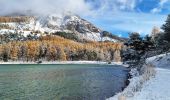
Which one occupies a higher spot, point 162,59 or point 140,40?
point 140,40

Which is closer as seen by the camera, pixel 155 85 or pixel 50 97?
pixel 155 85

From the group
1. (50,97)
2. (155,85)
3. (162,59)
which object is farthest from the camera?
(162,59)

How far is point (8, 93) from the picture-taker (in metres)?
53.3

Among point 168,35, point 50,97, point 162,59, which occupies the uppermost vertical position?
point 168,35

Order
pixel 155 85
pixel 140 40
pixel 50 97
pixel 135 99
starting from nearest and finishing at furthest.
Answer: pixel 135 99, pixel 155 85, pixel 50 97, pixel 140 40

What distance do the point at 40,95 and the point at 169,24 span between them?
62494mm

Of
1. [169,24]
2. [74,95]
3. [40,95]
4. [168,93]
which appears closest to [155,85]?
[168,93]

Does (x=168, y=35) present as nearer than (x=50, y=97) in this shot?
No

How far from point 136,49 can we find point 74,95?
84.7 metres

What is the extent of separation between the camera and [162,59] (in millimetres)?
88625

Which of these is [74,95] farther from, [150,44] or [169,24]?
[150,44]

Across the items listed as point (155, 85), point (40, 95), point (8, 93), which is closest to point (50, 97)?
point (40, 95)

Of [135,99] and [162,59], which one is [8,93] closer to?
[135,99]

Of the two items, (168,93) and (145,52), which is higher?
(145,52)
